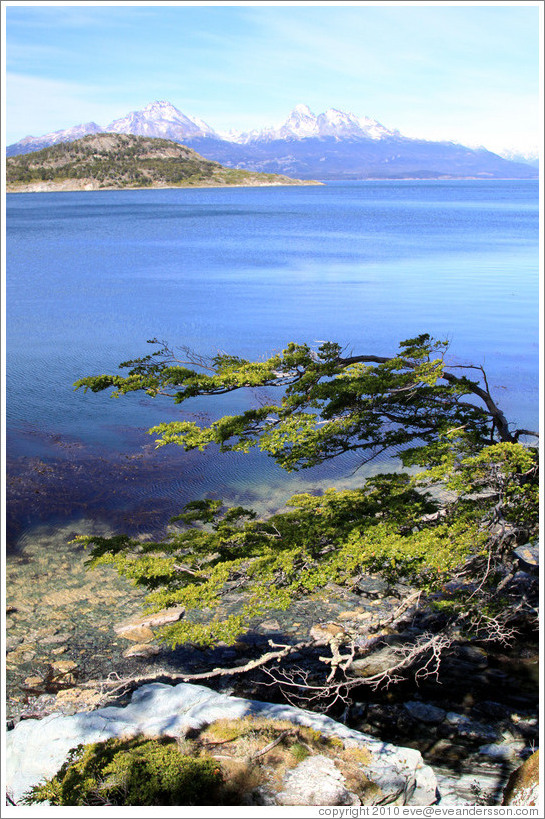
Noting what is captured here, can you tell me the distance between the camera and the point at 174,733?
300 inches

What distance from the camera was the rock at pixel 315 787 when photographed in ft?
21.9

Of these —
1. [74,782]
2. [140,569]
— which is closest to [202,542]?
[140,569]

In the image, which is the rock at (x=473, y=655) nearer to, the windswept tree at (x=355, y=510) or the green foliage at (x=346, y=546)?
the windswept tree at (x=355, y=510)

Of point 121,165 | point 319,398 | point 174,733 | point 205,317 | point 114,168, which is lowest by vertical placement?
point 174,733

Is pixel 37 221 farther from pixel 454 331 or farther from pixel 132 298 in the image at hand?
pixel 454 331

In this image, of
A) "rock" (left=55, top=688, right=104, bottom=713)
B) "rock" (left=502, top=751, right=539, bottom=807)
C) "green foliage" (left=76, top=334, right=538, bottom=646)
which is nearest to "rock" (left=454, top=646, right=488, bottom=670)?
"green foliage" (left=76, top=334, right=538, bottom=646)

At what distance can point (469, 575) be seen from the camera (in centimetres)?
827

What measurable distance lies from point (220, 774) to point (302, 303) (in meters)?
23.8

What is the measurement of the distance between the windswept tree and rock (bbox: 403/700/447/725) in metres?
1.15

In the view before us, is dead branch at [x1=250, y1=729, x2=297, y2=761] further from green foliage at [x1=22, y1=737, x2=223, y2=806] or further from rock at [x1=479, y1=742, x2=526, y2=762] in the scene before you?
rock at [x1=479, y1=742, x2=526, y2=762]

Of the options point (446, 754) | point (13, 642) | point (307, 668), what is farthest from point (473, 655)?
point (13, 642)

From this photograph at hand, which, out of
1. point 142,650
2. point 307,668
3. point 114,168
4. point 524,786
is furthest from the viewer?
point 114,168

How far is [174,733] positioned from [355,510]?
11.6ft

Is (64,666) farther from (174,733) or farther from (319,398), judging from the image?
(319,398)
